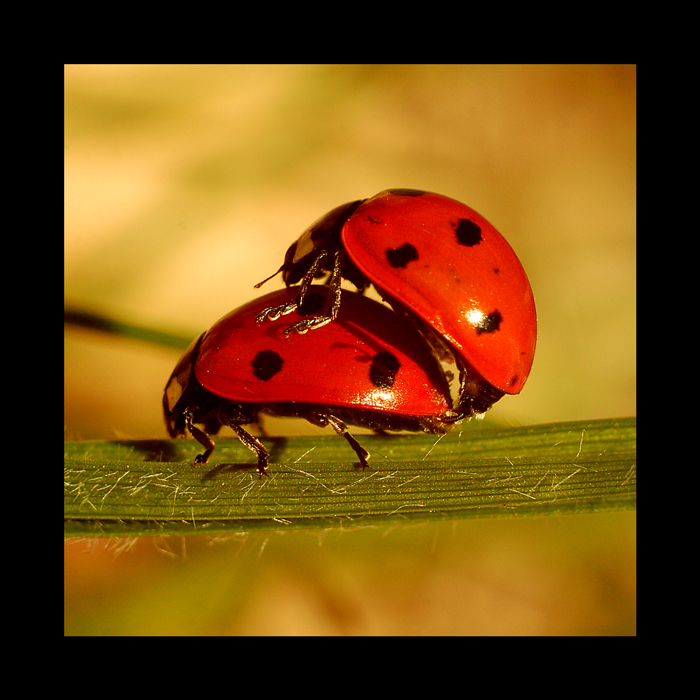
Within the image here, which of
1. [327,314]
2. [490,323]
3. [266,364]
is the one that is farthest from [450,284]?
[266,364]

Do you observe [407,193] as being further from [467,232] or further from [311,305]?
[311,305]

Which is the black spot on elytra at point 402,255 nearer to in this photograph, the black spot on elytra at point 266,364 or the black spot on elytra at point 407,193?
the black spot on elytra at point 407,193

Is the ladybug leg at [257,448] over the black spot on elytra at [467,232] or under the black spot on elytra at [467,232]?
under

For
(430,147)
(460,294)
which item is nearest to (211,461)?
(460,294)

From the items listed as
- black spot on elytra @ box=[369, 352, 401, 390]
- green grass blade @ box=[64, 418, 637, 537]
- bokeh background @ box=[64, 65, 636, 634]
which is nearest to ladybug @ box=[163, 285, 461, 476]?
black spot on elytra @ box=[369, 352, 401, 390]

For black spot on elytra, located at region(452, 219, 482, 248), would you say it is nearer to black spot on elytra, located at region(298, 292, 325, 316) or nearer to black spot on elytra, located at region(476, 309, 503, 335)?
black spot on elytra, located at region(476, 309, 503, 335)

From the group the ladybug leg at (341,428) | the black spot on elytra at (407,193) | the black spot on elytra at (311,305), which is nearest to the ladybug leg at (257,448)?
the ladybug leg at (341,428)
